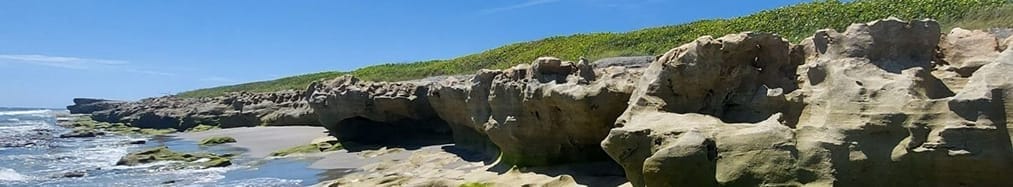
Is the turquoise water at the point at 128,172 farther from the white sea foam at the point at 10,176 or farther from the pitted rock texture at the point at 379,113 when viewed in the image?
the pitted rock texture at the point at 379,113

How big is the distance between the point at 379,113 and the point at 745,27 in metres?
24.5

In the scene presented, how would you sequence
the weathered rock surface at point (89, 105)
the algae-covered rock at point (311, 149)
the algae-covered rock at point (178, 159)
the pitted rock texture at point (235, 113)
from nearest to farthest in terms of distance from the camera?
the algae-covered rock at point (178, 159) < the algae-covered rock at point (311, 149) < the pitted rock texture at point (235, 113) < the weathered rock surface at point (89, 105)

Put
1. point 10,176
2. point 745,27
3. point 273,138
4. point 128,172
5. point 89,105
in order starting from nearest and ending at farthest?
point 128,172 < point 10,176 < point 273,138 < point 745,27 < point 89,105

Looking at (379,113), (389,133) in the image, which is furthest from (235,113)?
(379,113)

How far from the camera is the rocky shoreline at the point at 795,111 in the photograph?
8133 millimetres

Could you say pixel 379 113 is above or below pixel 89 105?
above

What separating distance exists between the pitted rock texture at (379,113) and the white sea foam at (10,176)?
33.5 ft

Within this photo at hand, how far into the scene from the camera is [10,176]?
25172 mm

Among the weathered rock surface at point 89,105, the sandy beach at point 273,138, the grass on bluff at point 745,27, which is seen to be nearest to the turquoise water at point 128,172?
the sandy beach at point 273,138

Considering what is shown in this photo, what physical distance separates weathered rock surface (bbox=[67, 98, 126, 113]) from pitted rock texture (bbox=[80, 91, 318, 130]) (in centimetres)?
3351

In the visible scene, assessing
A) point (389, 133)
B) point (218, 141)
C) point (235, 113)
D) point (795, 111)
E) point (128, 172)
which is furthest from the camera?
point (235, 113)

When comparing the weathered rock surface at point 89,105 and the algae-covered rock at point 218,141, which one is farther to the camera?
the weathered rock surface at point 89,105

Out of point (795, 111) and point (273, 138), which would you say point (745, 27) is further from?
point (795, 111)

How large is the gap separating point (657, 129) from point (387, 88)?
20.5 metres
